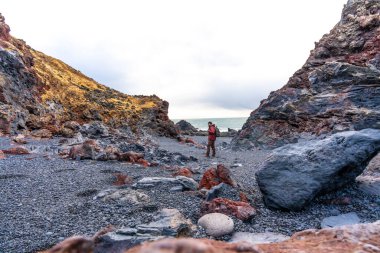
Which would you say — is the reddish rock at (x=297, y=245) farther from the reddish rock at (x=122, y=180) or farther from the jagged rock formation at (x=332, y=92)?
the jagged rock formation at (x=332, y=92)

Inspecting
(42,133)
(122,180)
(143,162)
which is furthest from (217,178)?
(42,133)

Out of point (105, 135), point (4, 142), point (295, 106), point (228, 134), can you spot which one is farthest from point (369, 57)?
point (228, 134)

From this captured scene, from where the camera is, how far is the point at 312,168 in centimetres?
684

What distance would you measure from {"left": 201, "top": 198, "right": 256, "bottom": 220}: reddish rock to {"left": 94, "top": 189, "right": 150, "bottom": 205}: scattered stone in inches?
57.7

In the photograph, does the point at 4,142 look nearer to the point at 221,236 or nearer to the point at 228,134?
the point at 221,236

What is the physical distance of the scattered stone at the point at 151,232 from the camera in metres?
4.06

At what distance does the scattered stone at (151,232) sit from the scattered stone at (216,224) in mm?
240

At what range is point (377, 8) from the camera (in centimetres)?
2380

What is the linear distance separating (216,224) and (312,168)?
9.22 feet

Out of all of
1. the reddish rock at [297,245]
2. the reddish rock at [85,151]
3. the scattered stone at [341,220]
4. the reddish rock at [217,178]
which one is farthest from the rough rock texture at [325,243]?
the reddish rock at [85,151]

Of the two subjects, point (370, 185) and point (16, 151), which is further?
point (16, 151)

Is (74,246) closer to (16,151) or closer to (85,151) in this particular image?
(85,151)

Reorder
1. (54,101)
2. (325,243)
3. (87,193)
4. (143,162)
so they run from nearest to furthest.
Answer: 1. (325,243)
2. (87,193)
3. (143,162)
4. (54,101)

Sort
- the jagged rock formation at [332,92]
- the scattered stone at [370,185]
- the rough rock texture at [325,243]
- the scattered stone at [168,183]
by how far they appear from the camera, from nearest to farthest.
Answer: the rough rock texture at [325,243] < the scattered stone at [370,185] < the scattered stone at [168,183] < the jagged rock formation at [332,92]
